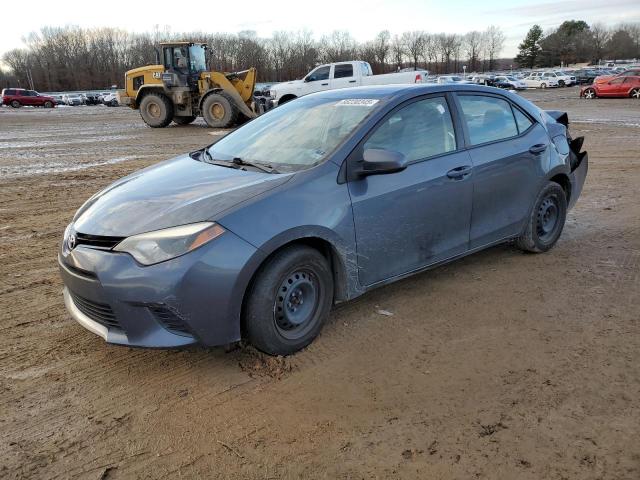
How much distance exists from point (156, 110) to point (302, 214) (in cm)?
1926

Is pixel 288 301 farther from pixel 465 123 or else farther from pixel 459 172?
pixel 465 123

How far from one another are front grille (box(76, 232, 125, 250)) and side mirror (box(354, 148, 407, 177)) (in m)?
1.53

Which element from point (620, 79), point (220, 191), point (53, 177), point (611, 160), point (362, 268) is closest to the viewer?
point (220, 191)

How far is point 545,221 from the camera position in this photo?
498 centimetres

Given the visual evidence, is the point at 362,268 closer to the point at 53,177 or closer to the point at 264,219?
the point at 264,219

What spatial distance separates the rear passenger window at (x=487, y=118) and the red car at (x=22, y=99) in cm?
5364

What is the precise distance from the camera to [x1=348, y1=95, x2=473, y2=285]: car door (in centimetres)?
348

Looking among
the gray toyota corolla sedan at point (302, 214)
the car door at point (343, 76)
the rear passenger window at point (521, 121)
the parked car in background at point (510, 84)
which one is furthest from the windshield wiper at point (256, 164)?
the parked car in background at point (510, 84)

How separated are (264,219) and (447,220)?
1607 millimetres

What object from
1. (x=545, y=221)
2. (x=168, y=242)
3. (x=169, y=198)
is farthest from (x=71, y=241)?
(x=545, y=221)

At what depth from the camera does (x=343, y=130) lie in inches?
144

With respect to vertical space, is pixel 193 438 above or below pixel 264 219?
below

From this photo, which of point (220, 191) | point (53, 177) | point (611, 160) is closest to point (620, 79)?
point (611, 160)

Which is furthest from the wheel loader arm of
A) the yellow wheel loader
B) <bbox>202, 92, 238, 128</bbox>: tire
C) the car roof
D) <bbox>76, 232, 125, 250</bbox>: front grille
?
<bbox>76, 232, 125, 250</bbox>: front grille
